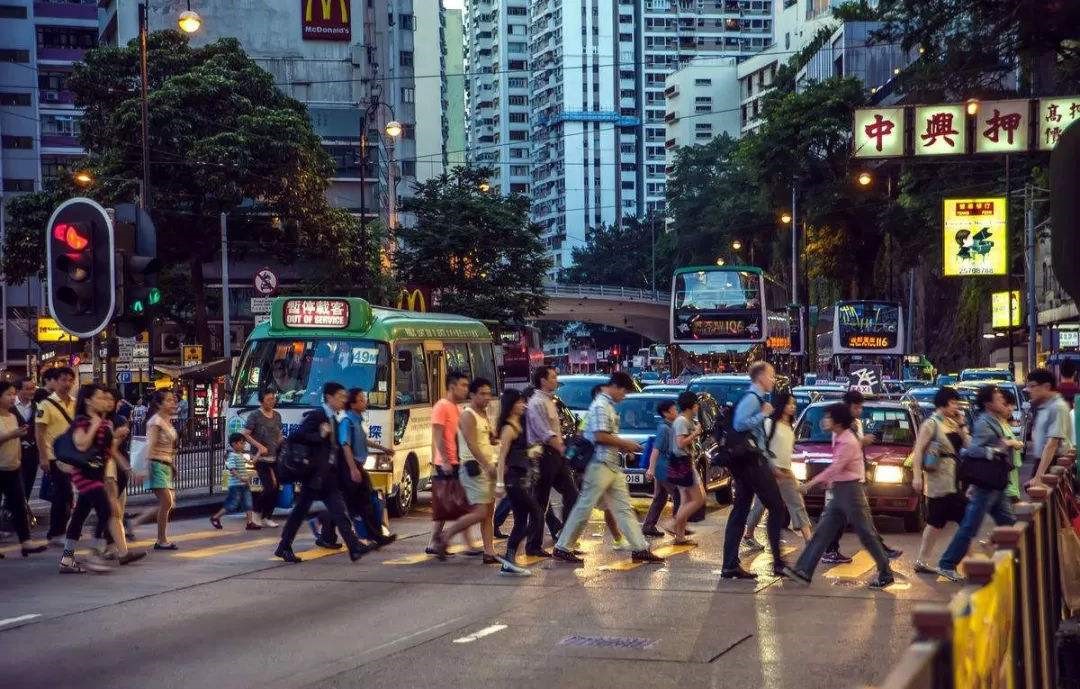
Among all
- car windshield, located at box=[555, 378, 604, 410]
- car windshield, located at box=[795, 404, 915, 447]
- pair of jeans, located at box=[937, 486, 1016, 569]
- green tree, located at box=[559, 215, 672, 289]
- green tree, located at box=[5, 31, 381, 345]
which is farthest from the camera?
green tree, located at box=[559, 215, 672, 289]

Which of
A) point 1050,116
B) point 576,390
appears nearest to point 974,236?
point 1050,116

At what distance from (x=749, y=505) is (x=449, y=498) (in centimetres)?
281

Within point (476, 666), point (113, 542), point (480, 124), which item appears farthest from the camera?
point (480, 124)

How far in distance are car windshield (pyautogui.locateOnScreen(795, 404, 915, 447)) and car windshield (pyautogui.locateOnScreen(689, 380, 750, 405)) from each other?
231 inches

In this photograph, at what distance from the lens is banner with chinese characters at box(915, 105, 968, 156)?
2888 cm

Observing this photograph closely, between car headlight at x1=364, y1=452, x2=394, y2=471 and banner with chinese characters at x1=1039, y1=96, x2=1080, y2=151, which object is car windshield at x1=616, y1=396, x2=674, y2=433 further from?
banner with chinese characters at x1=1039, y1=96, x2=1080, y2=151

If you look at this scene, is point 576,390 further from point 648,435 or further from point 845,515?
point 845,515

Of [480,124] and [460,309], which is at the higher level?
[480,124]

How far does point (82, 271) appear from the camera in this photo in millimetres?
13734

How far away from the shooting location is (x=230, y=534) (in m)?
17.9

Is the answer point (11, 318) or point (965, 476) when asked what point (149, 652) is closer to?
point (965, 476)

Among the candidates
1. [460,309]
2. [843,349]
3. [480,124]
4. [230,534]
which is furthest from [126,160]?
[480,124]

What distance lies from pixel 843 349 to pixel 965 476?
143 feet

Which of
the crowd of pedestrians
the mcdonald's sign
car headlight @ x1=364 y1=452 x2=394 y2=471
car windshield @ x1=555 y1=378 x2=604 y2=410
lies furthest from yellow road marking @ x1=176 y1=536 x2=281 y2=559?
the mcdonald's sign
